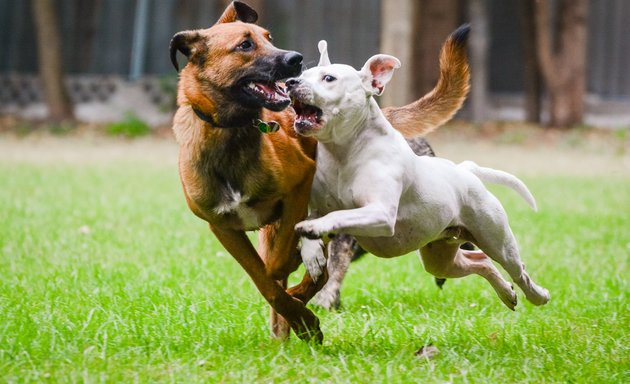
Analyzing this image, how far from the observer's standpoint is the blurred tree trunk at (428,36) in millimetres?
17875

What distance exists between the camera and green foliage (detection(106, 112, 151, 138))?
729 inches

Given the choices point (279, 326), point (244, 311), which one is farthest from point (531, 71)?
point (279, 326)

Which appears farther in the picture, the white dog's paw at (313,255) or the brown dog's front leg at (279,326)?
the brown dog's front leg at (279,326)

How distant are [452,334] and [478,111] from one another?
15.1 metres

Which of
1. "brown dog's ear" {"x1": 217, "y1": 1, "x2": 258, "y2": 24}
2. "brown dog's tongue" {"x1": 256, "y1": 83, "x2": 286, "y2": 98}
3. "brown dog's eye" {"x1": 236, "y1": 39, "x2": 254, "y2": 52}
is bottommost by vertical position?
"brown dog's tongue" {"x1": 256, "y1": 83, "x2": 286, "y2": 98}

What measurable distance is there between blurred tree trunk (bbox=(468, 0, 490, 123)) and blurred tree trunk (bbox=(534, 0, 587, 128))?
1071 mm

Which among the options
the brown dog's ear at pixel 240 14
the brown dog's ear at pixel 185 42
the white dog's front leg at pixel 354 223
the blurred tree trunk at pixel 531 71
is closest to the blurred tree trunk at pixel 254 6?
the blurred tree trunk at pixel 531 71

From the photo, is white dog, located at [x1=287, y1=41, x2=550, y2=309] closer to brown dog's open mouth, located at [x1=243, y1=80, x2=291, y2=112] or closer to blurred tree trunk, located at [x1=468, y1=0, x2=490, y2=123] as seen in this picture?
brown dog's open mouth, located at [x1=243, y1=80, x2=291, y2=112]

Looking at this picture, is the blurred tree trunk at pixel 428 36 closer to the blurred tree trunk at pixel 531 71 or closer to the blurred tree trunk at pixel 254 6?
the blurred tree trunk at pixel 531 71

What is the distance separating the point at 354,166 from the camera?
15.0 feet

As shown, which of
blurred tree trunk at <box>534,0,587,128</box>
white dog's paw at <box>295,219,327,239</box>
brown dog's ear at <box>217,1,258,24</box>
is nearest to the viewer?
white dog's paw at <box>295,219,327,239</box>

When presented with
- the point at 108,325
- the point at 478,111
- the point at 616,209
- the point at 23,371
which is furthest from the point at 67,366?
the point at 478,111

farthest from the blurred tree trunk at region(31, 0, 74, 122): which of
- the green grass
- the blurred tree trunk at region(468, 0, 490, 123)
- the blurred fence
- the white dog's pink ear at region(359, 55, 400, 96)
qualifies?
the white dog's pink ear at region(359, 55, 400, 96)

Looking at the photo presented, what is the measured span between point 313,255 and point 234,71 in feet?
3.42
